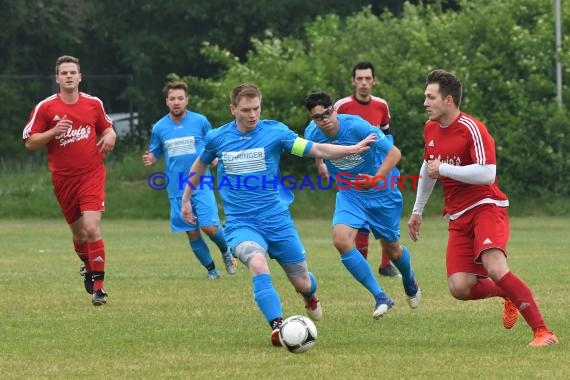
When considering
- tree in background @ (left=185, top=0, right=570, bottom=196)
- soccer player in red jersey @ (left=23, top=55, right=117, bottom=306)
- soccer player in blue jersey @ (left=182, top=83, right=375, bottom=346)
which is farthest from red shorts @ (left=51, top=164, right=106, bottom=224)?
tree in background @ (left=185, top=0, right=570, bottom=196)

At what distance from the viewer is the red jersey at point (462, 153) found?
8.66 m

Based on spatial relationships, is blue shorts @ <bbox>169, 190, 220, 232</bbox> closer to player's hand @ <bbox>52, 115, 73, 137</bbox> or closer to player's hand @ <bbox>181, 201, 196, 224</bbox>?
player's hand @ <bbox>52, 115, 73, 137</bbox>

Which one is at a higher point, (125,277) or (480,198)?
(480,198)

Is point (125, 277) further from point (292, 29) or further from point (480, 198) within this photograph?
point (292, 29)

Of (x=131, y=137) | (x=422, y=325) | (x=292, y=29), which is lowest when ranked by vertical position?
(x=131, y=137)

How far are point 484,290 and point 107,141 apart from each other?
4.14m

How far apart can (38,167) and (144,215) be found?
4719 mm

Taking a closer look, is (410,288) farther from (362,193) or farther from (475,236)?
(475,236)

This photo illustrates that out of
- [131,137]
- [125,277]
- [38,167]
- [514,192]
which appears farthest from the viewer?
[131,137]

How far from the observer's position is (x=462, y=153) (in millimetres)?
8789

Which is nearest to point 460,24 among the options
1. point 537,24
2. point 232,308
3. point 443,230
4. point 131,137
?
point 537,24

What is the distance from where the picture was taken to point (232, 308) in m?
11.2

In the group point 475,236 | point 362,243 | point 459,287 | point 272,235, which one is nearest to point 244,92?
point 272,235

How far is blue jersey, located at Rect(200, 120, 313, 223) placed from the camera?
9219 mm
